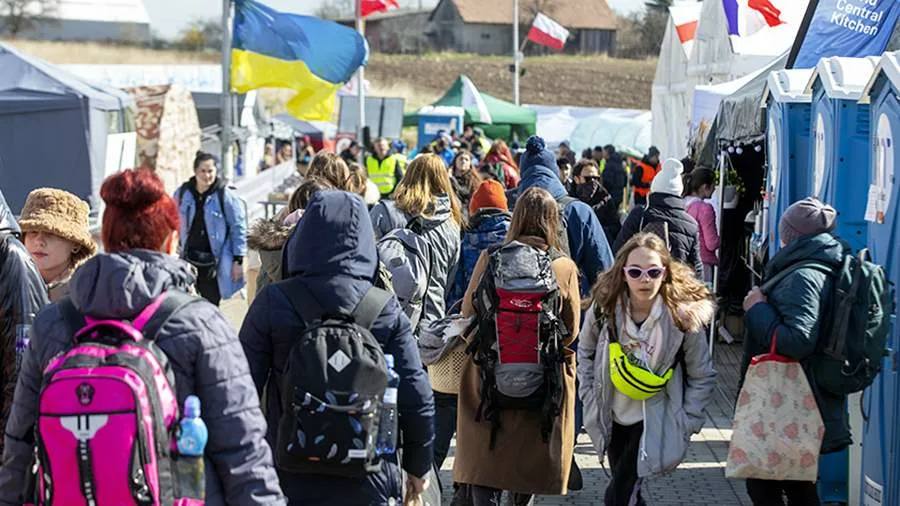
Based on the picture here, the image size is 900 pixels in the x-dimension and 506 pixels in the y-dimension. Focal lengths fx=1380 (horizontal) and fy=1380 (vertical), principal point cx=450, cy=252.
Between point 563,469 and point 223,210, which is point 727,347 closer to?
point 223,210

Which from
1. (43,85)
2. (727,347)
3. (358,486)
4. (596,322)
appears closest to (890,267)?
(596,322)

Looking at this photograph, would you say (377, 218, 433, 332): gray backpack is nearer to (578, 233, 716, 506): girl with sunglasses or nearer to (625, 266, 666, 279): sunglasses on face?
(578, 233, 716, 506): girl with sunglasses

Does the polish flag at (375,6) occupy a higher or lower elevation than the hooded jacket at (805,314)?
higher

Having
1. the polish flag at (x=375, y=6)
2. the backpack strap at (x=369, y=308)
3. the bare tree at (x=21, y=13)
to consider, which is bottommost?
the backpack strap at (x=369, y=308)

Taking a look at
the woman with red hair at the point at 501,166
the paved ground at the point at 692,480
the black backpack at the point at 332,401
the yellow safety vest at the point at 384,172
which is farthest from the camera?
the yellow safety vest at the point at 384,172

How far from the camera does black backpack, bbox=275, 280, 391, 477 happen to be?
4.06m

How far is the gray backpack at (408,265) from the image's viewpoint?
6.80m

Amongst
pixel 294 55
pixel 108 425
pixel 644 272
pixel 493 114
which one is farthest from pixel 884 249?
pixel 493 114

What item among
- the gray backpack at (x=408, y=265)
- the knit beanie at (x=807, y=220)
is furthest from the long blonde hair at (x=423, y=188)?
the knit beanie at (x=807, y=220)

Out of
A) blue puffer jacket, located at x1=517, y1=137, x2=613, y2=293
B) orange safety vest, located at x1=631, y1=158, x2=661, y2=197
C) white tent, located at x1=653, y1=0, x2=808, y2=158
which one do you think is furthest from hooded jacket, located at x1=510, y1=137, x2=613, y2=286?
orange safety vest, located at x1=631, y1=158, x2=661, y2=197

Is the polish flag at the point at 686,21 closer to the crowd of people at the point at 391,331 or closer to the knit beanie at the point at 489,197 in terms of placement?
the crowd of people at the point at 391,331

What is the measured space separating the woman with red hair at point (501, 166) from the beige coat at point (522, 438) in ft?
22.0

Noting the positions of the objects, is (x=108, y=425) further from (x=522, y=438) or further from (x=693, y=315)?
(x=693, y=315)

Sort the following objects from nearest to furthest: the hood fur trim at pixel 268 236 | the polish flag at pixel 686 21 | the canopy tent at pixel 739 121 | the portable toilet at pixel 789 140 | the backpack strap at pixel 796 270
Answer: the backpack strap at pixel 796 270, the hood fur trim at pixel 268 236, the portable toilet at pixel 789 140, the canopy tent at pixel 739 121, the polish flag at pixel 686 21
